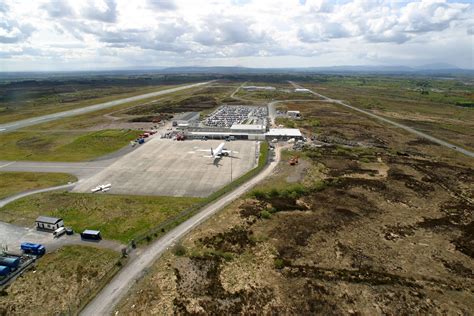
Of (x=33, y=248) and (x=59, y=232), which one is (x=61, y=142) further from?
(x=33, y=248)

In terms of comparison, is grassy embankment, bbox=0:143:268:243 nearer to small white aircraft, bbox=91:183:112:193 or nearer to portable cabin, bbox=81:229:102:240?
portable cabin, bbox=81:229:102:240

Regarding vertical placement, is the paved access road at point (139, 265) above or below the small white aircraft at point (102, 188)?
below

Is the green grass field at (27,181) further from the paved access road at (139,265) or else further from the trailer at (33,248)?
the paved access road at (139,265)

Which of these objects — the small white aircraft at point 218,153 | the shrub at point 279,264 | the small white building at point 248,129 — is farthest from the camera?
the small white building at point 248,129

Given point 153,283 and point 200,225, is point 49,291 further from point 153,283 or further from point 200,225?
point 200,225

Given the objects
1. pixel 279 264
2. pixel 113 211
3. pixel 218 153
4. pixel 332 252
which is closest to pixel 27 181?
pixel 113 211

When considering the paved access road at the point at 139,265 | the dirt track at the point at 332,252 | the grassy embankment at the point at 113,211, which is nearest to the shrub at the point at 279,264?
the dirt track at the point at 332,252

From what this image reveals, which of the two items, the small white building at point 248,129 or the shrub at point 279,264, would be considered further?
the small white building at point 248,129

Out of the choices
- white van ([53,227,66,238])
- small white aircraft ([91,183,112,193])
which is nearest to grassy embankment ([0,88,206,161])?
small white aircraft ([91,183,112,193])
